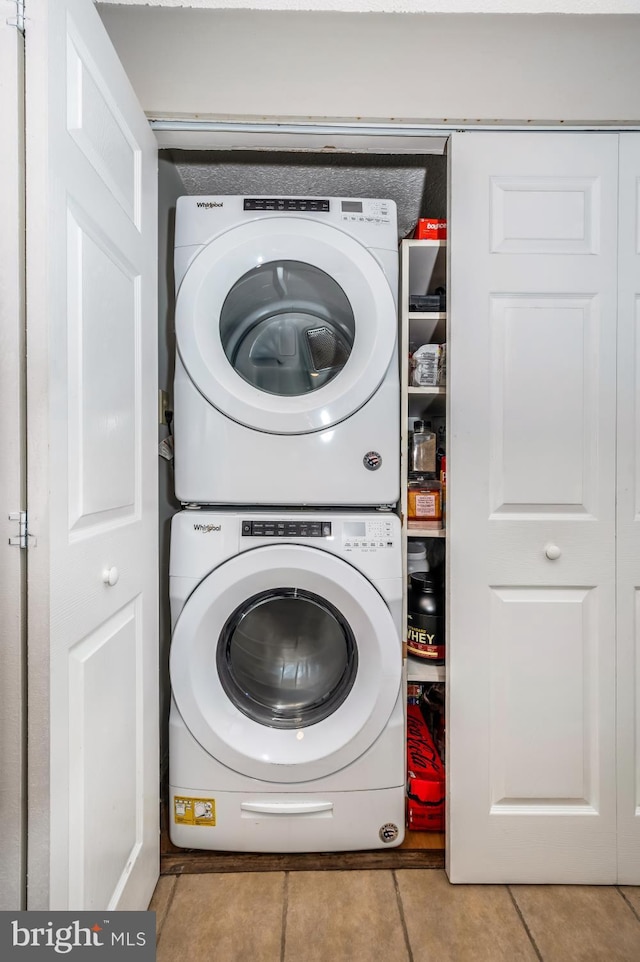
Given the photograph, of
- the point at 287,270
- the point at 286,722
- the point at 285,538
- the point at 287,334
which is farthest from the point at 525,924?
the point at 287,270

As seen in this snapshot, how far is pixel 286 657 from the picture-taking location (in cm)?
151

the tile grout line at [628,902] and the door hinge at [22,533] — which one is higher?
the door hinge at [22,533]

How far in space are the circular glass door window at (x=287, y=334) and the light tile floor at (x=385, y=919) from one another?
1.25 meters

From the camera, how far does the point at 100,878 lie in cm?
97

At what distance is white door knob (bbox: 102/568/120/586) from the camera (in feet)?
3.23

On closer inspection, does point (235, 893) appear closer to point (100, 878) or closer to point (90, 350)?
point (100, 878)

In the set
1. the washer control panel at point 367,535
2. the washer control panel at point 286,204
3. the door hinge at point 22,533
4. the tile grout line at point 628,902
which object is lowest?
the tile grout line at point 628,902

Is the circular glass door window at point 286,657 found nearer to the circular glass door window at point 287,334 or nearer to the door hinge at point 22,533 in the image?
the circular glass door window at point 287,334

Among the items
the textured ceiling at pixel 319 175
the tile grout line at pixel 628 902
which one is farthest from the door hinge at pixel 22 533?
the tile grout line at pixel 628 902

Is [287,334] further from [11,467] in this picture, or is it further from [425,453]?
[11,467]

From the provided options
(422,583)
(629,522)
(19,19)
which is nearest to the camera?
(19,19)

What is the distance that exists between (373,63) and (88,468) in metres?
1.15

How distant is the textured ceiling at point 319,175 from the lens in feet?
5.71

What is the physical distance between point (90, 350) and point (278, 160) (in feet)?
3.82
